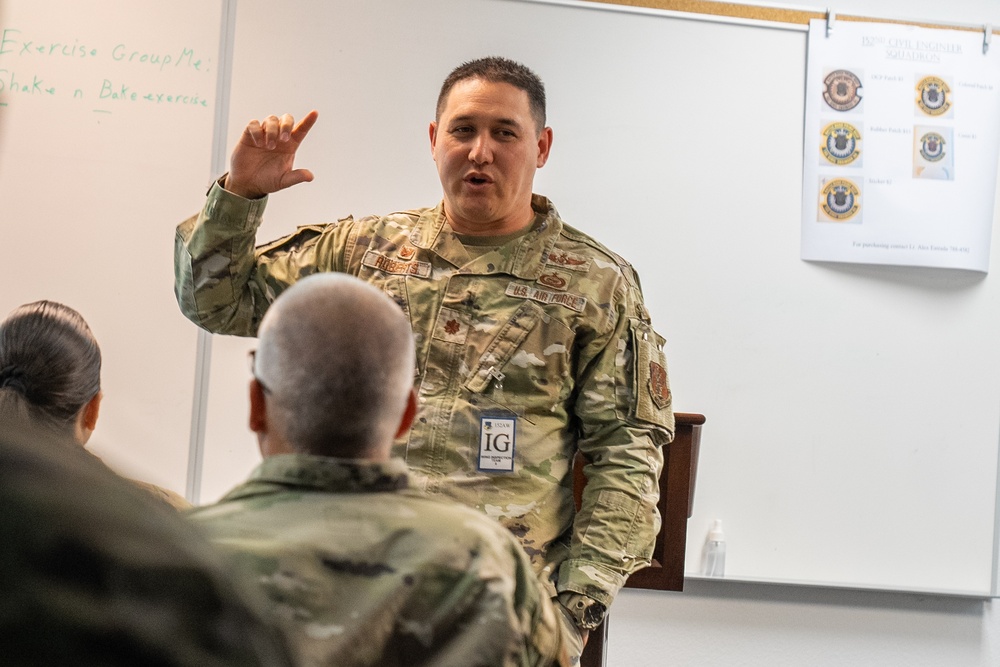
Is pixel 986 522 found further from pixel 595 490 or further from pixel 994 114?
pixel 595 490

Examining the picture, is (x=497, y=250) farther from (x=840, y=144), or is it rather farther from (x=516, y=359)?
(x=840, y=144)

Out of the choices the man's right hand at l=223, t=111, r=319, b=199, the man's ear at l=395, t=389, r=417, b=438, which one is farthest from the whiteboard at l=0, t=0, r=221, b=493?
the man's ear at l=395, t=389, r=417, b=438

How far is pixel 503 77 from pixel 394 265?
0.40 metres

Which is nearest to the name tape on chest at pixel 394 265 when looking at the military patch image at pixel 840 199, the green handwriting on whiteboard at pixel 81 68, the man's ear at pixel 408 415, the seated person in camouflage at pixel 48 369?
the seated person in camouflage at pixel 48 369

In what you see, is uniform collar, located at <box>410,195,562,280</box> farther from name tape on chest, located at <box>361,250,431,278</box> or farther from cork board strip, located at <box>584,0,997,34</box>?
cork board strip, located at <box>584,0,997,34</box>

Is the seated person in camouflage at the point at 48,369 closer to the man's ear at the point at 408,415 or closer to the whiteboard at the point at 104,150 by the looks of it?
the man's ear at the point at 408,415

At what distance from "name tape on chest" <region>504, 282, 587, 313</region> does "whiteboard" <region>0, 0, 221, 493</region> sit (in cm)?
138

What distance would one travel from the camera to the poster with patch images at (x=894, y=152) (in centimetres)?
310

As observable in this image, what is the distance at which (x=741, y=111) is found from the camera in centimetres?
310

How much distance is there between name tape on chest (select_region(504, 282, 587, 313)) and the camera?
1874mm

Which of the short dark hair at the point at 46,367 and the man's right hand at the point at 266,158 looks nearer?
the short dark hair at the point at 46,367

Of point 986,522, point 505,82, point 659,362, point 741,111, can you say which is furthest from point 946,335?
point 505,82

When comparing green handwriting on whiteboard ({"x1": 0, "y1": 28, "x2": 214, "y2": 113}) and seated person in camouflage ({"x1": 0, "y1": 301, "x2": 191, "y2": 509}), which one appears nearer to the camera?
seated person in camouflage ({"x1": 0, "y1": 301, "x2": 191, "y2": 509})

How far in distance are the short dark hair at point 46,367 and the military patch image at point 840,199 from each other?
7.21ft
